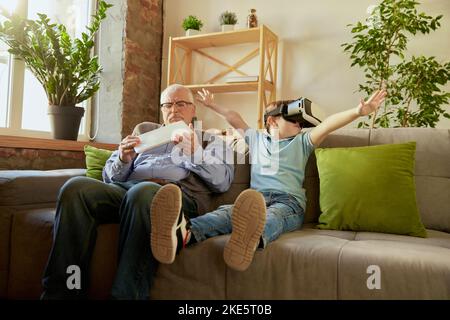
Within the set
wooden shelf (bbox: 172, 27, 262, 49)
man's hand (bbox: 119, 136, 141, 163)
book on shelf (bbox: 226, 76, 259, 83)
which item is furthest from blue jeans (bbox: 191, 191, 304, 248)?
wooden shelf (bbox: 172, 27, 262, 49)

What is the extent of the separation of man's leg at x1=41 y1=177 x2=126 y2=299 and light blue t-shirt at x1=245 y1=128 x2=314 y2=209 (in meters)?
0.63

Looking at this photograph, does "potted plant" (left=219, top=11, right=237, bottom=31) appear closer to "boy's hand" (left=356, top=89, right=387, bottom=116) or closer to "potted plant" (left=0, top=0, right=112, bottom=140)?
"potted plant" (left=0, top=0, right=112, bottom=140)

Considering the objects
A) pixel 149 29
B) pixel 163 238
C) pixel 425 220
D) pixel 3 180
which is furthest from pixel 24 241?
pixel 149 29

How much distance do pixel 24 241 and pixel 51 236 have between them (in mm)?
131

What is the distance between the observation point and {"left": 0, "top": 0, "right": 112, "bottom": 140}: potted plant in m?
2.21

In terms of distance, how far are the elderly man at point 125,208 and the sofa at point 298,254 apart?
0.07 meters

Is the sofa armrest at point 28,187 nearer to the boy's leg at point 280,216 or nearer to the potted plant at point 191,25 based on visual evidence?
the boy's leg at point 280,216

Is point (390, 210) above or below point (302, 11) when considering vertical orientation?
below

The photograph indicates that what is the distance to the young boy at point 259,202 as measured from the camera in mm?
1107

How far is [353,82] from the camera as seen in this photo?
2738 millimetres

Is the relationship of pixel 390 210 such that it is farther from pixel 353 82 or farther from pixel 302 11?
pixel 302 11

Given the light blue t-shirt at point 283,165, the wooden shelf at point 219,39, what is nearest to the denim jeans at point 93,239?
the light blue t-shirt at point 283,165

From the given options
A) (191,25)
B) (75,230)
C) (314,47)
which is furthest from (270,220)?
(191,25)

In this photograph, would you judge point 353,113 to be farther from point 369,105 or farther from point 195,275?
point 195,275
